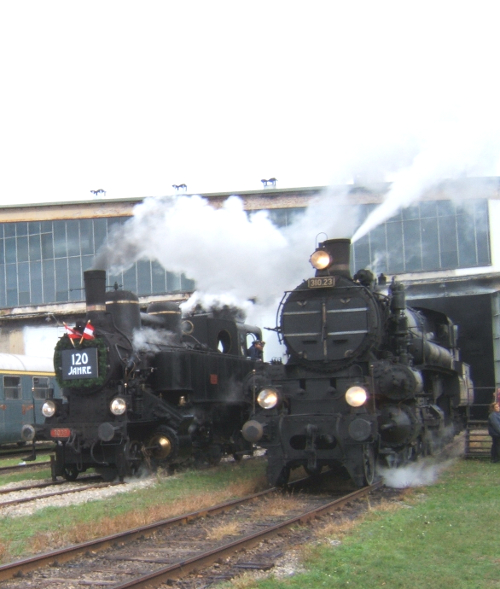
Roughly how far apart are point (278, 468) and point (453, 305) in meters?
15.3

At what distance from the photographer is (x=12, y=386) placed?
67.5 ft

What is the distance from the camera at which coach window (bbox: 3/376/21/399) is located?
20.2m

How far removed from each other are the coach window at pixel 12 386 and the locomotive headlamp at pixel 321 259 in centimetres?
1153

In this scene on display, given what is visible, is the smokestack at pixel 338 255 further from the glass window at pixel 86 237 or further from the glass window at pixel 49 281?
the glass window at pixel 49 281

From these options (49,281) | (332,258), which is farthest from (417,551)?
(49,281)

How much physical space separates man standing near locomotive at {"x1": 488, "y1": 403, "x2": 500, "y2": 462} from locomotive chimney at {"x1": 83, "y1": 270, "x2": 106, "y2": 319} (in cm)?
770

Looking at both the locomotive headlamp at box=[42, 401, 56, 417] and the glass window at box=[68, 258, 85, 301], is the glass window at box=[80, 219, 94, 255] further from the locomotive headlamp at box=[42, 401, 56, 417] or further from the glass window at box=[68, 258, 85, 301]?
the locomotive headlamp at box=[42, 401, 56, 417]

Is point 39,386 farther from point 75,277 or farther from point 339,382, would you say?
point 339,382

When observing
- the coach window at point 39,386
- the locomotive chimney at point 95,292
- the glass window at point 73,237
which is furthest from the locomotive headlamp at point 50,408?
the glass window at point 73,237

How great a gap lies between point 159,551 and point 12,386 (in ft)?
46.7

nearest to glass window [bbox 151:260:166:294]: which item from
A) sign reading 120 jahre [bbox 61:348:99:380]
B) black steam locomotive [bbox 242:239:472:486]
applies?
sign reading 120 jahre [bbox 61:348:99:380]

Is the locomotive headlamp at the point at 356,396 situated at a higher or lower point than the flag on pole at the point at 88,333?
lower

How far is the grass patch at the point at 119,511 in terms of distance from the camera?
26.2ft

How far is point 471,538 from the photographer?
7.70 m
